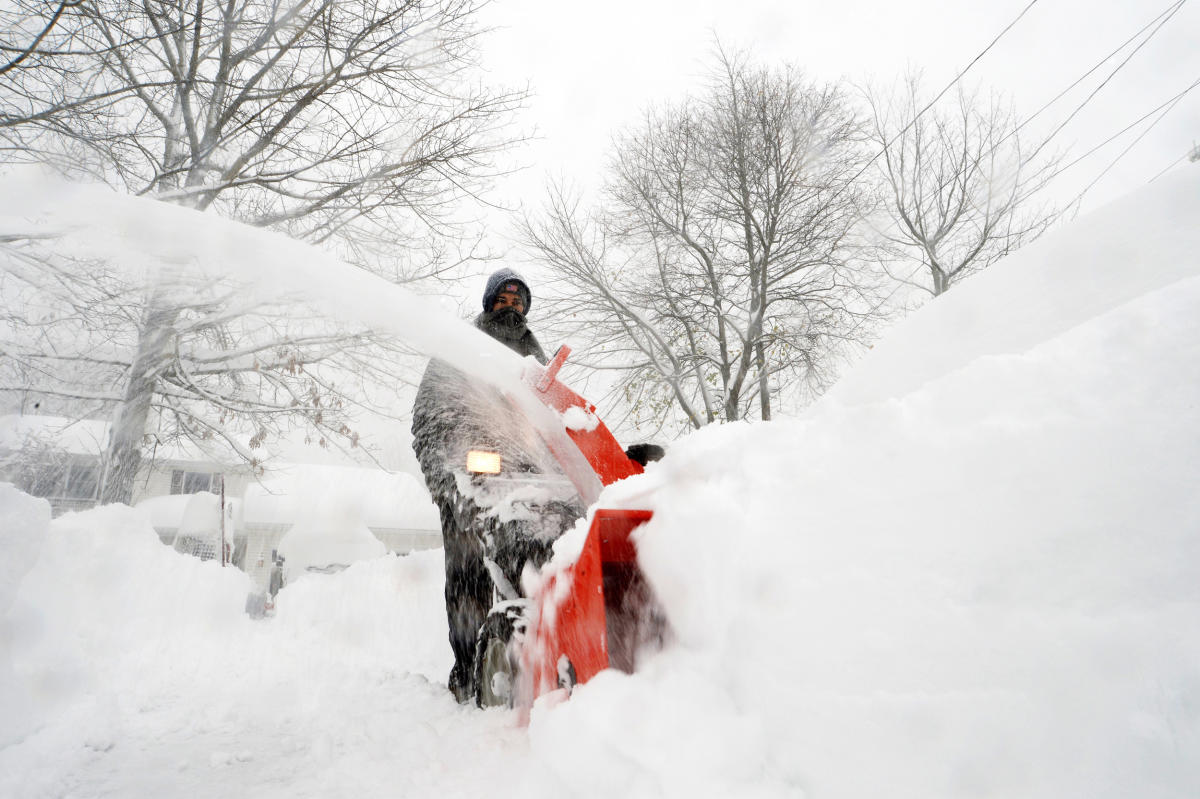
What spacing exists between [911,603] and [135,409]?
8.50 m

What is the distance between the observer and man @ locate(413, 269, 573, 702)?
2801 millimetres

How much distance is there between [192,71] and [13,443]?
13.4 feet

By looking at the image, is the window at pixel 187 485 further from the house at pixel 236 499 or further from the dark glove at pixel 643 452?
the dark glove at pixel 643 452

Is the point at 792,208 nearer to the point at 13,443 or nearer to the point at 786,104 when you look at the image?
the point at 786,104

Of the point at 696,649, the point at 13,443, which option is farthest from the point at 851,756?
the point at 13,443

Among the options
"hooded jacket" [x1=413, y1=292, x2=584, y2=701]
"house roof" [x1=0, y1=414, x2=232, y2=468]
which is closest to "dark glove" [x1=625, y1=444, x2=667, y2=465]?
"hooded jacket" [x1=413, y1=292, x2=584, y2=701]

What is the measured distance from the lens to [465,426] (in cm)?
352

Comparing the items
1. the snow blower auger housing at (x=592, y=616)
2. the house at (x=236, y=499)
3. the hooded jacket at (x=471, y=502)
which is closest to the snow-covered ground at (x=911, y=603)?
the snow blower auger housing at (x=592, y=616)

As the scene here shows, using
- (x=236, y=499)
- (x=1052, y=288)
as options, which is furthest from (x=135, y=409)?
(x=236, y=499)

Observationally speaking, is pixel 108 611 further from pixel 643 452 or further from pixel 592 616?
pixel 592 616

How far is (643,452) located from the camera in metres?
3.13

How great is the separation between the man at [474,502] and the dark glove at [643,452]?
376 mm

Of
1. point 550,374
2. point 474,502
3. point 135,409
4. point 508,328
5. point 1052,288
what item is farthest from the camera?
point 135,409

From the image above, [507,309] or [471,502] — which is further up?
[507,309]
